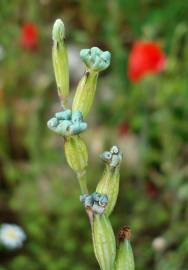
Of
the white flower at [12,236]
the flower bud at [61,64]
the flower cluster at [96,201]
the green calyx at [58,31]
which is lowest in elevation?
the flower cluster at [96,201]

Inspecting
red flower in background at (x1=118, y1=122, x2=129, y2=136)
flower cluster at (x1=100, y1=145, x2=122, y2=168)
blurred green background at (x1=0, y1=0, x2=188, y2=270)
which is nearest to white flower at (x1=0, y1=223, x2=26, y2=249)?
blurred green background at (x1=0, y1=0, x2=188, y2=270)

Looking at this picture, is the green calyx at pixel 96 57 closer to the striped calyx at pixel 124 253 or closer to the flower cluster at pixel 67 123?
the flower cluster at pixel 67 123

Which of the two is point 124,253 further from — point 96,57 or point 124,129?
point 124,129

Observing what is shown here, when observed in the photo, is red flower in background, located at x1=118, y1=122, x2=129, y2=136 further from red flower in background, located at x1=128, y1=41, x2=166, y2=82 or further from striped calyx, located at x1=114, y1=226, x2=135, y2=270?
striped calyx, located at x1=114, y1=226, x2=135, y2=270

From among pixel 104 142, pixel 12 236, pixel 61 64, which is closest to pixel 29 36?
pixel 104 142

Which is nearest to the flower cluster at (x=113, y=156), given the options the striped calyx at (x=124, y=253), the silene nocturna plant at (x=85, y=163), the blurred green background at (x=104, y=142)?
the silene nocturna plant at (x=85, y=163)

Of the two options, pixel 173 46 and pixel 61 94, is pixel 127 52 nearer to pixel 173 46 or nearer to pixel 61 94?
pixel 173 46
